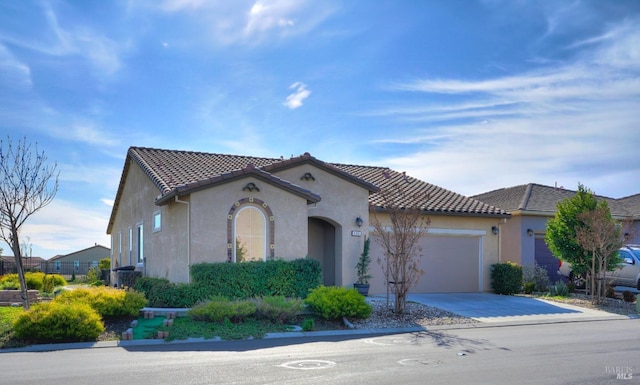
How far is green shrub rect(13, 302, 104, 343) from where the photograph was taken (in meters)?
12.3

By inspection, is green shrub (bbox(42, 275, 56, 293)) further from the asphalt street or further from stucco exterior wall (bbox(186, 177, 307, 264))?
the asphalt street

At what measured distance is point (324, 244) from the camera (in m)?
21.6

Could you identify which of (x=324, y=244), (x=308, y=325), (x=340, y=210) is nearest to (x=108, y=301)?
(x=308, y=325)

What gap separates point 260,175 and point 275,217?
52.9 inches

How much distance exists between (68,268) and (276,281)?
3605cm

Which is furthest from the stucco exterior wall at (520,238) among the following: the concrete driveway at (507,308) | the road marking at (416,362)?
the road marking at (416,362)

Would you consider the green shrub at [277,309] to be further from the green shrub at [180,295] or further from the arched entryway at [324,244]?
the arched entryway at [324,244]

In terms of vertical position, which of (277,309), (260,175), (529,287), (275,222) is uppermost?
(260,175)

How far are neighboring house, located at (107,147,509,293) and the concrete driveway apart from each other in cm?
178

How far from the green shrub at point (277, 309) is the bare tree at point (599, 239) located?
36.5ft

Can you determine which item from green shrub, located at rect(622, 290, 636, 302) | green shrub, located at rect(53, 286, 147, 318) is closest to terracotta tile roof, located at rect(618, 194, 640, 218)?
green shrub, located at rect(622, 290, 636, 302)

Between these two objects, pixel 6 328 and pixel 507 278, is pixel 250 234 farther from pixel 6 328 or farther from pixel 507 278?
pixel 507 278

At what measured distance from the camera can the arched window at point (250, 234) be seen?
1727 centimetres

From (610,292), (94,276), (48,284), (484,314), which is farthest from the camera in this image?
(94,276)
